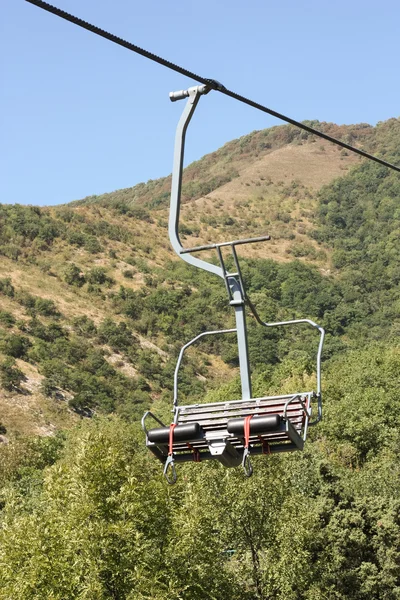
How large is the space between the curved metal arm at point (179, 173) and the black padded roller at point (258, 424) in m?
1.88

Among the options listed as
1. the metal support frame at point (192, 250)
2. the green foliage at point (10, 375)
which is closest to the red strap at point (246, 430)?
the metal support frame at point (192, 250)

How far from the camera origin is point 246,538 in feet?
114

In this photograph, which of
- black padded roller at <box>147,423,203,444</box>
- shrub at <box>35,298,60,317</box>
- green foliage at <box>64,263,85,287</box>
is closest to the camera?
black padded roller at <box>147,423,203,444</box>

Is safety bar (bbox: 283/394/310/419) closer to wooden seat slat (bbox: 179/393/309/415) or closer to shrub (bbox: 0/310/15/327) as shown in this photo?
wooden seat slat (bbox: 179/393/309/415)

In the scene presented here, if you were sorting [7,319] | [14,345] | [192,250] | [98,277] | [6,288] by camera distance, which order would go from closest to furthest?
[192,250] → [14,345] → [7,319] → [6,288] → [98,277]

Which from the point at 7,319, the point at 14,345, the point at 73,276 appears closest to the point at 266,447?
the point at 14,345

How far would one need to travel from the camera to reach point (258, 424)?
405 inches

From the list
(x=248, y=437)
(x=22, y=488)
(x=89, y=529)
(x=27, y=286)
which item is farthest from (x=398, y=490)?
(x=27, y=286)

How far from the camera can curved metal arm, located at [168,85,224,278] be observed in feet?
38.0

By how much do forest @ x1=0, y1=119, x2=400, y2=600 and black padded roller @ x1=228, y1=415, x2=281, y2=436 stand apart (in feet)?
61.3

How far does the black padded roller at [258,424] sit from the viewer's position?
10.2 m

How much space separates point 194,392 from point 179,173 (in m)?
82.7

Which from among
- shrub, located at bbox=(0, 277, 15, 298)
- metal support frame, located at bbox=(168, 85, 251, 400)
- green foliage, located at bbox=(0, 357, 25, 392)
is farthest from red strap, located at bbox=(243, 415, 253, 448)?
shrub, located at bbox=(0, 277, 15, 298)

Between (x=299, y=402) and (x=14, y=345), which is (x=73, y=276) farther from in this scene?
(x=299, y=402)
